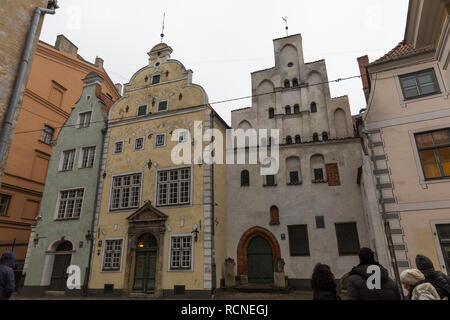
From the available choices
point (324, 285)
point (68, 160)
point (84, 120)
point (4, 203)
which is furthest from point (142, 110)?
point (324, 285)

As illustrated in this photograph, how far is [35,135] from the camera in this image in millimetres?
24547

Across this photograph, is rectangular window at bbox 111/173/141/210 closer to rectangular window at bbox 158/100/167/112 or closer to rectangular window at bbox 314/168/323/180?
rectangular window at bbox 158/100/167/112

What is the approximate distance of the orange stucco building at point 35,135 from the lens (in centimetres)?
2214

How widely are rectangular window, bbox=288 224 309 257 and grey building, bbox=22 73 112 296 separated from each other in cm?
1249

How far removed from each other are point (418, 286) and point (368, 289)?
0.67m

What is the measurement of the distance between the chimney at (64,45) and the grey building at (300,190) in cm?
2054

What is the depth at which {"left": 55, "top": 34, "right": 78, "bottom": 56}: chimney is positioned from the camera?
29214 millimetres

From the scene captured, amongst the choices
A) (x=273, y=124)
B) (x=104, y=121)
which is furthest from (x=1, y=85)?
(x=273, y=124)

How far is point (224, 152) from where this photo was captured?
2034 centimetres

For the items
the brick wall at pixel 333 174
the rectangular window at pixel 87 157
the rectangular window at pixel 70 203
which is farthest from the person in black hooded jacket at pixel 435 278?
the rectangular window at pixel 87 157

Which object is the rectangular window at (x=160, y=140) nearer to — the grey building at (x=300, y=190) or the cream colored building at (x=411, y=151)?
the grey building at (x=300, y=190)

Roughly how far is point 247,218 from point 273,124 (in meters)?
6.76

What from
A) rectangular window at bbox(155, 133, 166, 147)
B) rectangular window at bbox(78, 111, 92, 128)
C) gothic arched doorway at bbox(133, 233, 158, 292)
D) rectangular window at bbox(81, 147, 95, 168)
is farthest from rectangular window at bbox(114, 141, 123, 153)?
gothic arched doorway at bbox(133, 233, 158, 292)
